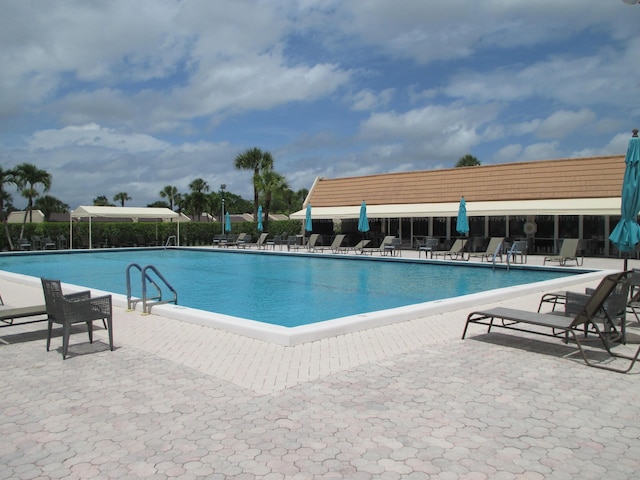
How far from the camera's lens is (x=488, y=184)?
27109 millimetres

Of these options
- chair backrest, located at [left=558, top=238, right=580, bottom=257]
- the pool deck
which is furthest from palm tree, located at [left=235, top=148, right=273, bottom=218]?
the pool deck

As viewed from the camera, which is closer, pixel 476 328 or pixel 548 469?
pixel 548 469

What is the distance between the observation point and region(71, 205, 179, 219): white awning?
2734cm

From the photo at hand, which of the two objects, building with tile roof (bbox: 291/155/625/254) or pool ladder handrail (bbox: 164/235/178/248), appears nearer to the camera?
building with tile roof (bbox: 291/155/625/254)

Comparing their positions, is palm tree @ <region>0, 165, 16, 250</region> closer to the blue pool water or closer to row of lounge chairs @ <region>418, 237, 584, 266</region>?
the blue pool water

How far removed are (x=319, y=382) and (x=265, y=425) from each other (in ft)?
3.83

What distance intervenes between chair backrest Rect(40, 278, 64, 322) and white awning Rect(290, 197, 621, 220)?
20557mm

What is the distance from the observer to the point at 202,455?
11.9 ft

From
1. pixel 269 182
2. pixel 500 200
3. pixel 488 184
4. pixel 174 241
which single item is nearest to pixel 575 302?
pixel 500 200

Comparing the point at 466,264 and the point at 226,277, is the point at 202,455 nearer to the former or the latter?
the point at 226,277

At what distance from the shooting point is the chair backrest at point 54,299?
20.4 ft

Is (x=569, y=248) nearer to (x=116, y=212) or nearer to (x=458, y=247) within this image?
(x=458, y=247)

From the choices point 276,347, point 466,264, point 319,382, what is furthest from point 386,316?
point 466,264

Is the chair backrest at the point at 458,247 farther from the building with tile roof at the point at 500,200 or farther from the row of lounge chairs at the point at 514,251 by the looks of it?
the building with tile roof at the point at 500,200
